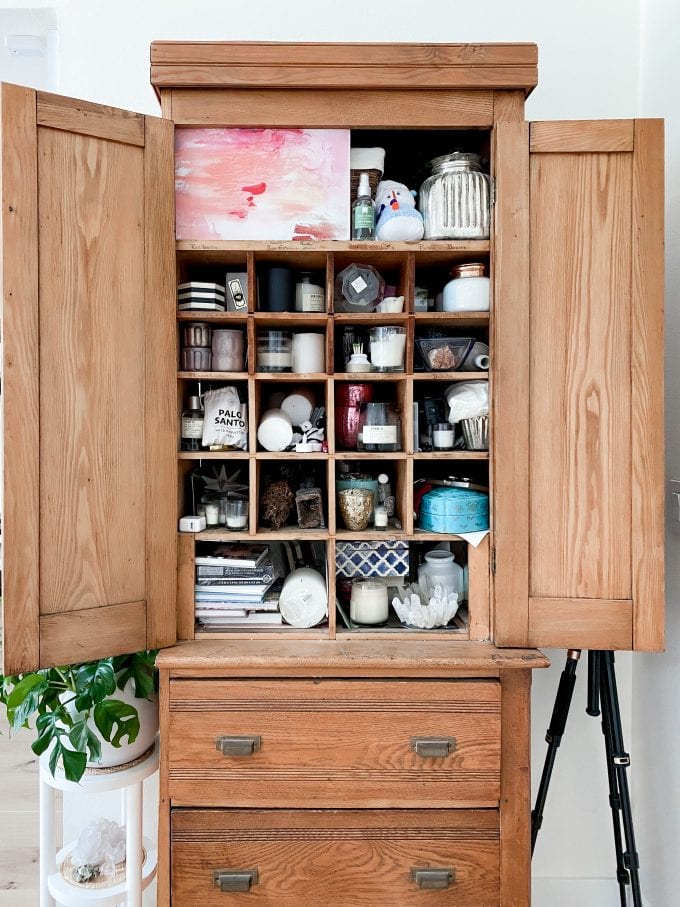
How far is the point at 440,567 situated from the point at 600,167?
37.0 inches

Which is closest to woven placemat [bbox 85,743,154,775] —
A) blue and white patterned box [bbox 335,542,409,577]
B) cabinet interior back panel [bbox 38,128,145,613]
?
cabinet interior back panel [bbox 38,128,145,613]

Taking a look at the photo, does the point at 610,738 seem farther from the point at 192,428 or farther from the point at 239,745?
the point at 192,428

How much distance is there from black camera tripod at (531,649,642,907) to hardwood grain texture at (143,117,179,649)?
0.92 m

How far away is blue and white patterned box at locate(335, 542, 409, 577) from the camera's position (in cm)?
149

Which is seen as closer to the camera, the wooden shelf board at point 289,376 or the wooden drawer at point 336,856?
the wooden drawer at point 336,856

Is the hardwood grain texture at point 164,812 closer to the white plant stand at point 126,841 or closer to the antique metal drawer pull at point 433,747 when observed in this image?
the white plant stand at point 126,841

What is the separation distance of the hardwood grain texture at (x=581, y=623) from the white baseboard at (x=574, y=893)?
0.97 metres

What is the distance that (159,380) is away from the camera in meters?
1.30

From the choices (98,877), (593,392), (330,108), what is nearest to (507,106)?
(330,108)

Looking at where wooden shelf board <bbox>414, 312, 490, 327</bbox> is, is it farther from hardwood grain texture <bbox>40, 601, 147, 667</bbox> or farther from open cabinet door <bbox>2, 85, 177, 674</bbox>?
hardwood grain texture <bbox>40, 601, 147, 667</bbox>

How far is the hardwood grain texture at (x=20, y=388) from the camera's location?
3.81 ft

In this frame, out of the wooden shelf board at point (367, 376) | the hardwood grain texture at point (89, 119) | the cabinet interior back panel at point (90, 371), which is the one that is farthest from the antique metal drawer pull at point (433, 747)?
the hardwood grain texture at point (89, 119)

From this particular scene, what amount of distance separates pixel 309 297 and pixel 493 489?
2.00 ft

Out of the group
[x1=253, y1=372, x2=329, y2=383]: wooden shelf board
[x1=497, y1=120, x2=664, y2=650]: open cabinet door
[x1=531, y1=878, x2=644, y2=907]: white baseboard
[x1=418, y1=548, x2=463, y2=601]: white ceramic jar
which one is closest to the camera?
[x1=497, y1=120, x2=664, y2=650]: open cabinet door
